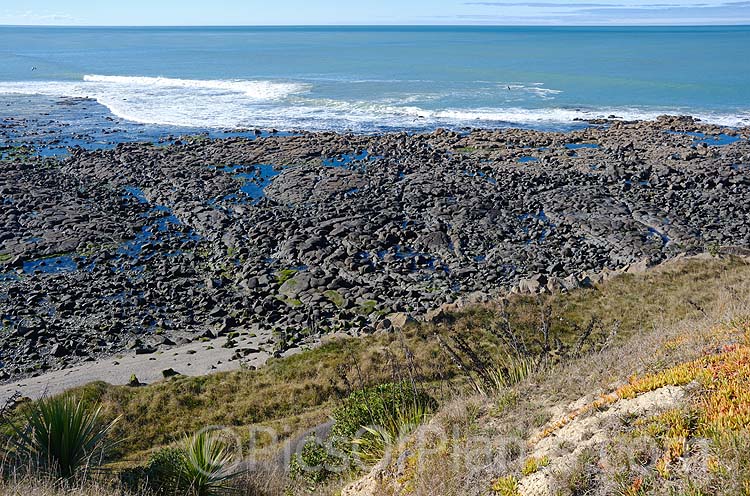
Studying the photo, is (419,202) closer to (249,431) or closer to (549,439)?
(249,431)

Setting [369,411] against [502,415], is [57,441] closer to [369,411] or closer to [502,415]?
[369,411]

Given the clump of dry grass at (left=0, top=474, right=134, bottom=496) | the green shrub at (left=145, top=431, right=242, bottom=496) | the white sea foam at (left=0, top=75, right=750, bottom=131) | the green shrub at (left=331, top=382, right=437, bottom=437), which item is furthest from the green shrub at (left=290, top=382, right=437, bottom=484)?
the white sea foam at (left=0, top=75, right=750, bottom=131)

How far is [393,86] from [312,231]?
2520 inches

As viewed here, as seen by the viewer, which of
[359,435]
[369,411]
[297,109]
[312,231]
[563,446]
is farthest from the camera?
[297,109]

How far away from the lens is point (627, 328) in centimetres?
2083

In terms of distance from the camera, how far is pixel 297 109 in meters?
74.1

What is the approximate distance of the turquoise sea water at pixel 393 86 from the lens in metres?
67.9

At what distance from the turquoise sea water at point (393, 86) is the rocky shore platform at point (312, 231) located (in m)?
16.9

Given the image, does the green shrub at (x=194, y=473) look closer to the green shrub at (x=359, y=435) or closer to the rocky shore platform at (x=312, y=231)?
the green shrub at (x=359, y=435)

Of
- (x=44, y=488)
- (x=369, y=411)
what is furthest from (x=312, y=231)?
(x=44, y=488)

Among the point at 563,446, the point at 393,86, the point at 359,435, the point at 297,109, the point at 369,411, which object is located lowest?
the point at 359,435

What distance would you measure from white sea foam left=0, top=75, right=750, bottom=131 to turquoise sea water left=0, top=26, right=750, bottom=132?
153mm

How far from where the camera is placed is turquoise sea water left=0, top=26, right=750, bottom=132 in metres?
67.9

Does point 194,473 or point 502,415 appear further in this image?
point 502,415
